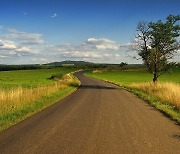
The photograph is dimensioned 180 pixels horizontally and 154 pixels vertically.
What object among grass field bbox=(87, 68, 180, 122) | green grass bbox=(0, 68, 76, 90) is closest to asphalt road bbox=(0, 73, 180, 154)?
grass field bbox=(87, 68, 180, 122)

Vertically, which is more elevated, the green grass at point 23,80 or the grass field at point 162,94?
the grass field at point 162,94

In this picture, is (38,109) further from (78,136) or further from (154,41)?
(154,41)

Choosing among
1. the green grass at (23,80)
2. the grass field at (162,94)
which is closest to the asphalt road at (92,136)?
the grass field at (162,94)

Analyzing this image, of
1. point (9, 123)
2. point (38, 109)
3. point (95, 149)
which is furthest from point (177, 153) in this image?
point (38, 109)

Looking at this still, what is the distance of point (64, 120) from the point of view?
506 inches

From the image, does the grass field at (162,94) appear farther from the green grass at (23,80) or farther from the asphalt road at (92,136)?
the green grass at (23,80)

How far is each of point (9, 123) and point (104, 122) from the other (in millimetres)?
3773

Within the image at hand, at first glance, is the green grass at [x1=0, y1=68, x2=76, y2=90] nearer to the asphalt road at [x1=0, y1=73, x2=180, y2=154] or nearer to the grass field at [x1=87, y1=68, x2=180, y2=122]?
the grass field at [x1=87, y1=68, x2=180, y2=122]

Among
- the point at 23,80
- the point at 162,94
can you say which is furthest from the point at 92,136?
the point at 23,80

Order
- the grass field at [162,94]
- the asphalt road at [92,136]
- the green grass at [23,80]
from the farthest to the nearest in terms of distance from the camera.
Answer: the green grass at [23,80] → the grass field at [162,94] → the asphalt road at [92,136]

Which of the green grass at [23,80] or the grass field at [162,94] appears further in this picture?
the green grass at [23,80]

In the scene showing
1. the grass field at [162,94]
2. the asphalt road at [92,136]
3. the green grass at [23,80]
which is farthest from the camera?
the green grass at [23,80]

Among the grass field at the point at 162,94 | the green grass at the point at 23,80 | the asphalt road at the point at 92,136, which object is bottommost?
the green grass at the point at 23,80

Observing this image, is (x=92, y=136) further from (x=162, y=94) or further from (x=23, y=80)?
(x=23, y=80)
